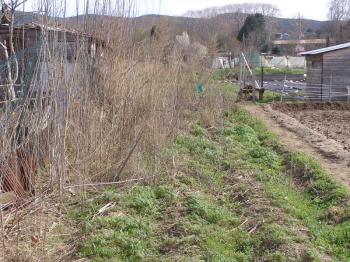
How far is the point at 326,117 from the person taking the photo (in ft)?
53.3

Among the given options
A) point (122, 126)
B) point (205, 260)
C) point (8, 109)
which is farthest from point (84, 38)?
point (205, 260)

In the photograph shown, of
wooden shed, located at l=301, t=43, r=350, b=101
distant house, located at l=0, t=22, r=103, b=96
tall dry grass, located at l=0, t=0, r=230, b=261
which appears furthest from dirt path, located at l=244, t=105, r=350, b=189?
wooden shed, located at l=301, t=43, r=350, b=101

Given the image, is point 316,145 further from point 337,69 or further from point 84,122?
point 337,69

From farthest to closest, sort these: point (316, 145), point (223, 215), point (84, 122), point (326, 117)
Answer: point (326, 117)
point (316, 145)
point (84, 122)
point (223, 215)

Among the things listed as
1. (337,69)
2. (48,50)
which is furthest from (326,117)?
(48,50)

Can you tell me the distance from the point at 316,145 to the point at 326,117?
21.6ft

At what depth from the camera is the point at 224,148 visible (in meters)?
9.13

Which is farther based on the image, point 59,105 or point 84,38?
point 84,38

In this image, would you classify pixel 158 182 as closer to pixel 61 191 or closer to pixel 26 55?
pixel 61 191

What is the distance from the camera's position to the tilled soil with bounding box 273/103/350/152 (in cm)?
1219

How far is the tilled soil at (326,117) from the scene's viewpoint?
12188 millimetres

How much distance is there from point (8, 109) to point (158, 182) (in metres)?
2.55

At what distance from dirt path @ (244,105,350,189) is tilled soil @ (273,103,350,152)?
0.43 metres

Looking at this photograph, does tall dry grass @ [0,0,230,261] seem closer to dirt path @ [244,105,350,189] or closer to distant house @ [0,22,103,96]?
distant house @ [0,22,103,96]
